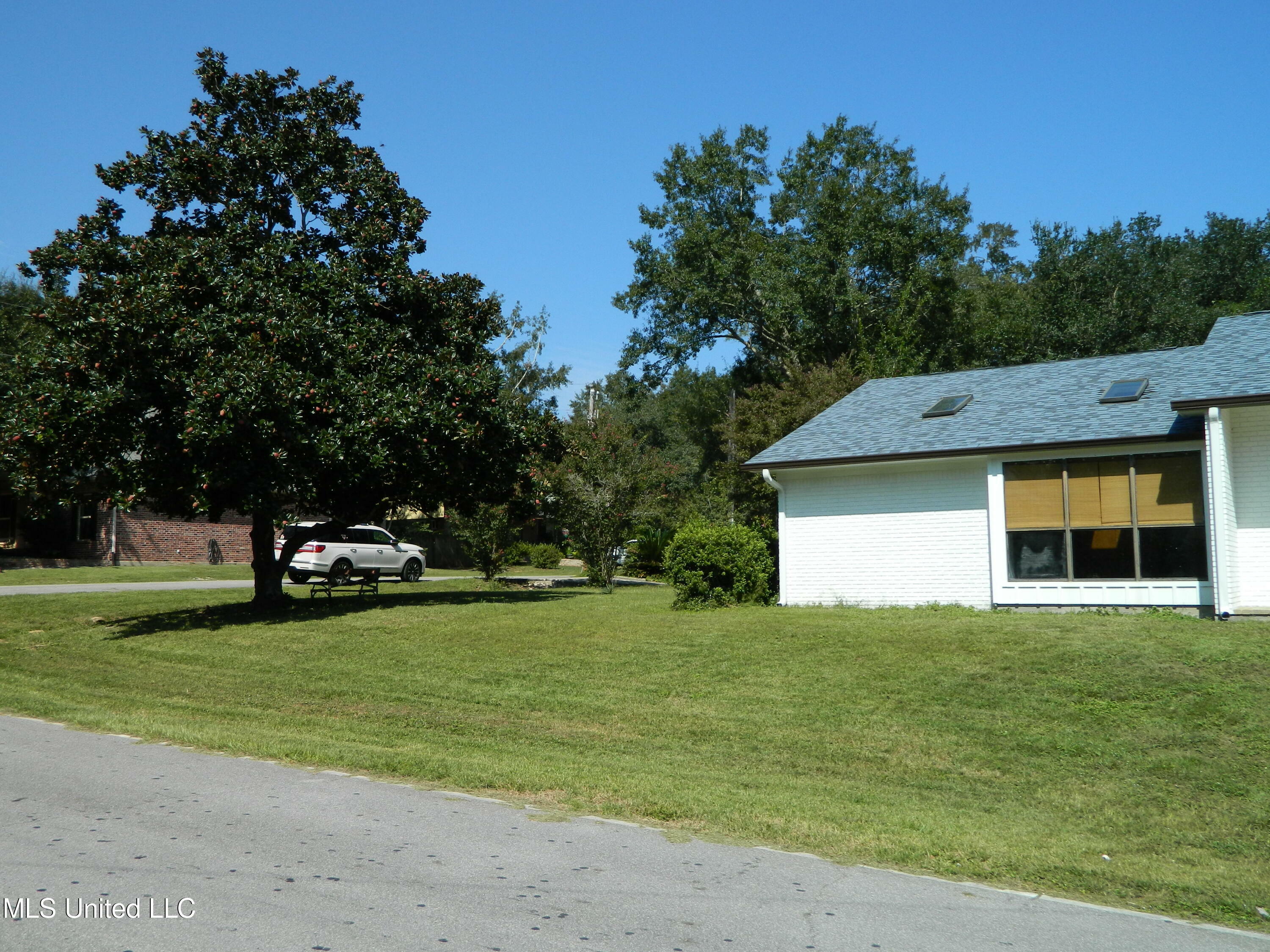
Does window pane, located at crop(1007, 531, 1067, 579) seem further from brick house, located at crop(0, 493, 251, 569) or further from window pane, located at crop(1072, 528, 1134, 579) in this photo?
brick house, located at crop(0, 493, 251, 569)

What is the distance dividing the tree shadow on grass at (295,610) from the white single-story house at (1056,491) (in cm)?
628

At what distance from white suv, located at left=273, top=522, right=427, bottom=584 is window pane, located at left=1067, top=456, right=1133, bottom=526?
1692 cm

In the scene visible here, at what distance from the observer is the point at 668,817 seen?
21.3 feet

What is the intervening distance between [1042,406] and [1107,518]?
3.08 m

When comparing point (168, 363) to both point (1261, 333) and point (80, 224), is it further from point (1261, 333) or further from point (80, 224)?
point (1261, 333)

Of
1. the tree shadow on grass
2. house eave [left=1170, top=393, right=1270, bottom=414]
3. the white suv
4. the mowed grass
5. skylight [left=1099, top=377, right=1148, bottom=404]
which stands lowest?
the mowed grass

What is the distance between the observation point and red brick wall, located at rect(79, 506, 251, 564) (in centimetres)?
3514

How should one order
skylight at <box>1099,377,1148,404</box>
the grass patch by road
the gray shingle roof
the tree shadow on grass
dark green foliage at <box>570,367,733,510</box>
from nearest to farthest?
the gray shingle roof → skylight at <box>1099,377,1148,404</box> → the tree shadow on grass → the grass patch by road → dark green foliage at <box>570,367,733,510</box>

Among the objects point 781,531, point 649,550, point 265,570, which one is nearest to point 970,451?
point 781,531

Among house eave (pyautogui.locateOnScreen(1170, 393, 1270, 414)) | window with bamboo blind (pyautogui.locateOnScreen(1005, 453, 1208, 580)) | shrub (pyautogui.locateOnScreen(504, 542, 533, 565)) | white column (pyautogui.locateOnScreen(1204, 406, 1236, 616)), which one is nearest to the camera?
house eave (pyautogui.locateOnScreen(1170, 393, 1270, 414))

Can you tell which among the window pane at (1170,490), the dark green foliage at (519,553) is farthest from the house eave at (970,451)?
the dark green foliage at (519,553)

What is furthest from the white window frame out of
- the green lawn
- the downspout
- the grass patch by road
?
the green lawn

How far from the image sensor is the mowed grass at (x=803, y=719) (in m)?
6.32

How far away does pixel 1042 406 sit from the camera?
58.7 feet
